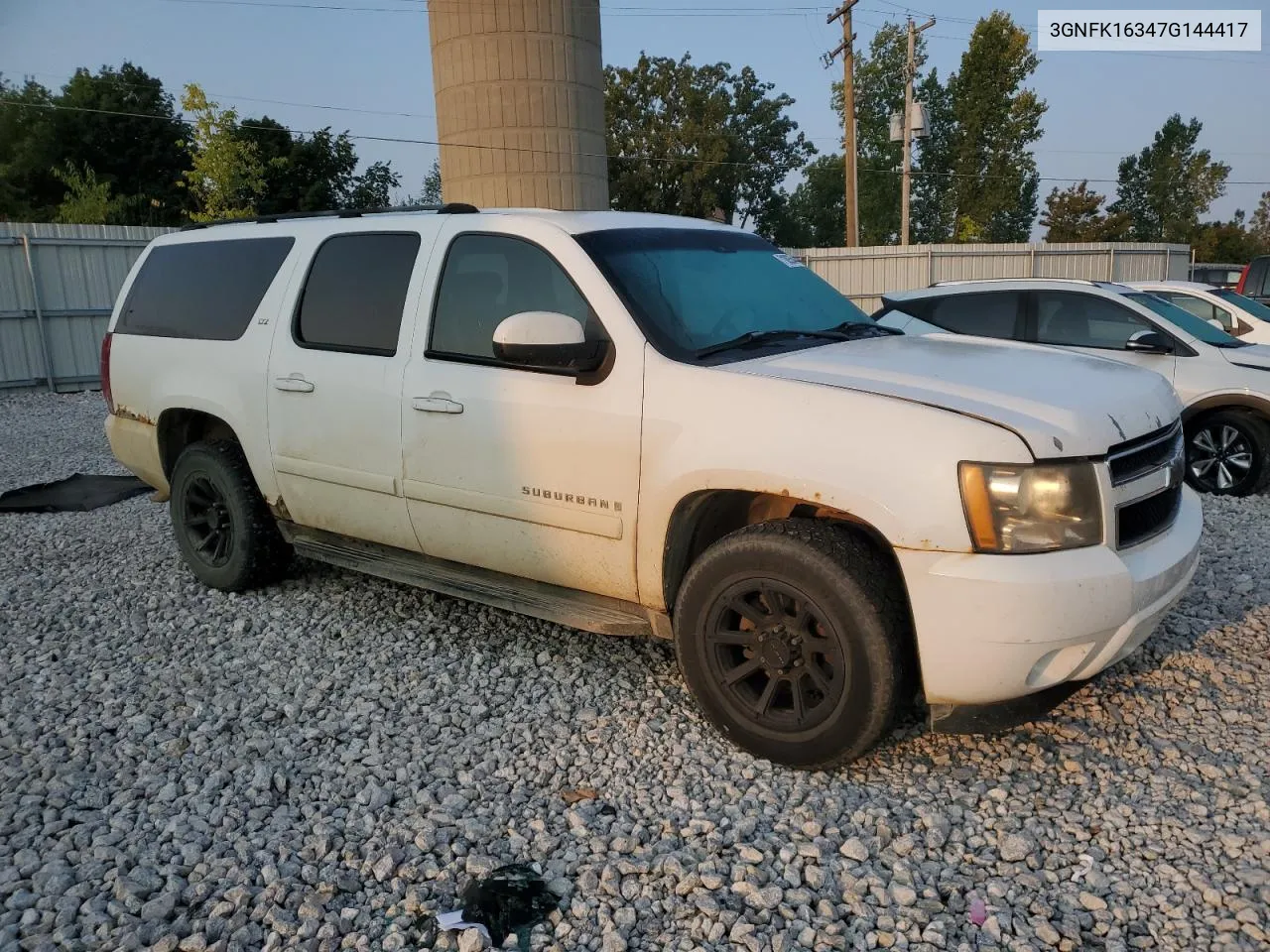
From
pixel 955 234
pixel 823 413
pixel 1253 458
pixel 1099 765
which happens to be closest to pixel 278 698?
pixel 823 413

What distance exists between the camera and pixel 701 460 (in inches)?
129

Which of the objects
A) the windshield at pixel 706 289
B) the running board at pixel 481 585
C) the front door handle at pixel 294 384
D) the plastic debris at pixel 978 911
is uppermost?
the windshield at pixel 706 289

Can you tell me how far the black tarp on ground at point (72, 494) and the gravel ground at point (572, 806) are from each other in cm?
316

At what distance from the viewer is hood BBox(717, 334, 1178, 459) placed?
2.89 m

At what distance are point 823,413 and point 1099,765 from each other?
5.06 feet

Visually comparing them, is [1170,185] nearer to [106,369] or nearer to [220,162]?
[220,162]

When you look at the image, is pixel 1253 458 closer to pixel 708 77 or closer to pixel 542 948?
pixel 542 948

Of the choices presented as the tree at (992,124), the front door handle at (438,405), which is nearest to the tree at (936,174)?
the tree at (992,124)

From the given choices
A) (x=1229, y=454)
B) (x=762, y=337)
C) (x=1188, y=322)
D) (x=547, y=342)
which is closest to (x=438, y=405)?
(x=547, y=342)

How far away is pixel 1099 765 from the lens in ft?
10.6

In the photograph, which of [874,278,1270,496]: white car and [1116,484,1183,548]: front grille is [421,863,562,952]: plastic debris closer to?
[1116,484,1183,548]: front grille

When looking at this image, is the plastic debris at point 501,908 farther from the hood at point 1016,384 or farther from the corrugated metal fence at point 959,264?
the corrugated metal fence at point 959,264

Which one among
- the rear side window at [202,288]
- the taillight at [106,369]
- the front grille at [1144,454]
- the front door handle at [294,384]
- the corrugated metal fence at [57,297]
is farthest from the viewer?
the corrugated metal fence at [57,297]

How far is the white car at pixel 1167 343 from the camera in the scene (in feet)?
23.5
